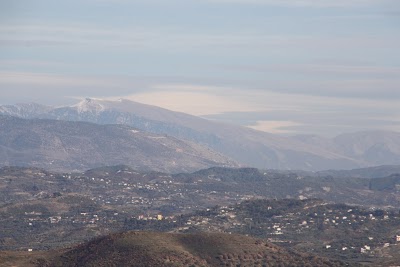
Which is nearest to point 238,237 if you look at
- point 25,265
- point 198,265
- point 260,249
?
point 260,249

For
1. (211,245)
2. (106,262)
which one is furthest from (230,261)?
(106,262)

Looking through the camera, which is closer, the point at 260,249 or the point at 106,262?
the point at 106,262

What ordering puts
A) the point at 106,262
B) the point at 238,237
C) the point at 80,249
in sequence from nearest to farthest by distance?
the point at 106,262
the point at 80,249
the point at 238,237

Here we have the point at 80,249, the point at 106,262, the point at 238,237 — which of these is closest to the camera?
the point at 106,262

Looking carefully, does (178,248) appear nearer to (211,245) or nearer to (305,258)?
(211,245)

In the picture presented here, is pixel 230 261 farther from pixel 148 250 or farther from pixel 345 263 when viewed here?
pixel 345 263

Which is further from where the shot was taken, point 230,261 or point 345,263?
point 345,263
